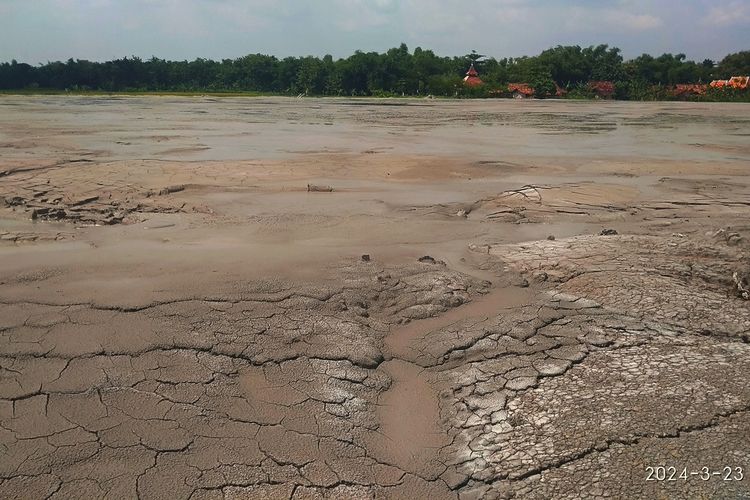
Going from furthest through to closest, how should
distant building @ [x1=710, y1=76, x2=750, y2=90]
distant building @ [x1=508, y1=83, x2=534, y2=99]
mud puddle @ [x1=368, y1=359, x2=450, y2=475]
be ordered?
distant building @ [x1=508, y1=83, x2=534, y2=99], distant building @ [x1=710, y1=76, x2=750, y2=90], mud puddle @ [x1=368, y1=359, x2=450, y2=475]

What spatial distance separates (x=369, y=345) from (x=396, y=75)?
205 ft

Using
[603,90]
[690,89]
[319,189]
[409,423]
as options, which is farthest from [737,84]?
[409,423]

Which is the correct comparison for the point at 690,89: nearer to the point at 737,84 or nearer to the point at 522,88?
the point at 737,84

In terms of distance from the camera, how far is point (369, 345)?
14.4 feet

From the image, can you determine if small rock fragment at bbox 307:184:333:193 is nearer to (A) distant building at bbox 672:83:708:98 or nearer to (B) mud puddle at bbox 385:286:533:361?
(B) mud puddle at bbox 385:286:533:361

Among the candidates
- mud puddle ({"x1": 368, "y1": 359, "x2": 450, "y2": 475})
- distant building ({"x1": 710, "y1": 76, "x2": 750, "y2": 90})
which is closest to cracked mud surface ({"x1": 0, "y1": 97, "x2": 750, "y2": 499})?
mud puddle ({"x1": 368, "y1": 359, "x2": 450, "y2": 475})

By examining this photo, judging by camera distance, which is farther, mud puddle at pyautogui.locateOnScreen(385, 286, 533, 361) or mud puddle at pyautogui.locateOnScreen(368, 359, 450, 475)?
mud puddle at pyautogui.locateOnScreen(385, 286, 533, 361)

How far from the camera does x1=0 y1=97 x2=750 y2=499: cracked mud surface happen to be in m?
3.11

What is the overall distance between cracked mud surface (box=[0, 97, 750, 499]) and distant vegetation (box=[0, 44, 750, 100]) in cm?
5214

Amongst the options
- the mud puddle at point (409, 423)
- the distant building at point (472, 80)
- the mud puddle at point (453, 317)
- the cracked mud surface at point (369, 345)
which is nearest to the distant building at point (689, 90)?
the distant building at point (472, 80)

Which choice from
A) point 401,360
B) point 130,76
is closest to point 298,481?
point 401,360

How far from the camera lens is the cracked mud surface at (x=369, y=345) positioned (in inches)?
122

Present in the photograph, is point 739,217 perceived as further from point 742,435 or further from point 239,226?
point 239,226

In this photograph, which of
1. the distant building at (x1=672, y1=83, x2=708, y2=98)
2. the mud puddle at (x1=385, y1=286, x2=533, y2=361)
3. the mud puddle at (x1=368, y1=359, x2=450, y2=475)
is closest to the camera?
the mud puddle at (x1=368, y1=359, x2=450, y2=475)
